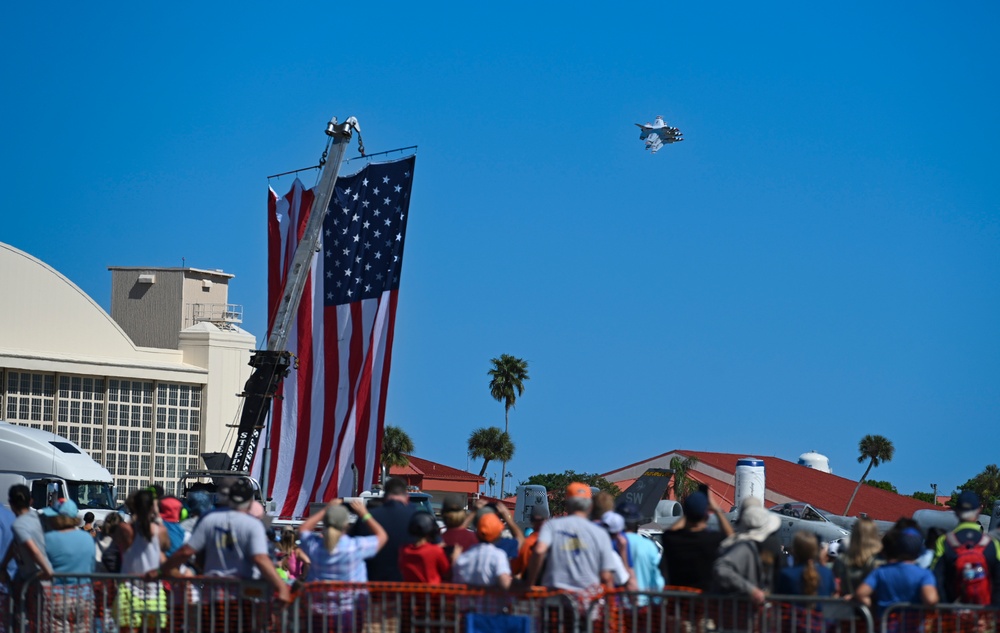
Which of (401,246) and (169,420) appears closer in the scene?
(401,246)

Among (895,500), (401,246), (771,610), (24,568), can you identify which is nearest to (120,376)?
(401,246)

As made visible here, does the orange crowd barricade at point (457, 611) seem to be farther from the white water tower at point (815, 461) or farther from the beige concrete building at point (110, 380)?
the white water tower at point (815, 461)

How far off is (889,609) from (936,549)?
1.95 m

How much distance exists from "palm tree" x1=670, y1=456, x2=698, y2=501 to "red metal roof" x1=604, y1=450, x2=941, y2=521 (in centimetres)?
38

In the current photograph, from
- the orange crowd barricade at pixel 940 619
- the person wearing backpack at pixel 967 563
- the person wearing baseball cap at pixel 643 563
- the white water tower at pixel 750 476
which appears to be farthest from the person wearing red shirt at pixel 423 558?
the white water tower at pixel 750 476

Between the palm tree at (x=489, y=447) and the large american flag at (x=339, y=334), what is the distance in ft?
185

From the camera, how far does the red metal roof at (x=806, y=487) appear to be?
80.4m

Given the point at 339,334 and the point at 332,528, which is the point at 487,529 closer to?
the point at 332,528

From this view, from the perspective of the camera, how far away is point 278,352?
35.6 metres

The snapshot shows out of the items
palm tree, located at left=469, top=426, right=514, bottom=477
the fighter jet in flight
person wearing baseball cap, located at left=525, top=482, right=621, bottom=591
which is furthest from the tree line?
person wearing baseball cap, located at left=525, top=482, right=621, bottom=591

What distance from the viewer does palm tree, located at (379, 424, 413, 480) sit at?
272 ft

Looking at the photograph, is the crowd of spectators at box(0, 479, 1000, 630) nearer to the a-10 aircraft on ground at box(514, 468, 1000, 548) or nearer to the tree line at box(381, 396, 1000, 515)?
the a-10 aircraft on ground at box(514, 468, 1000, 548)

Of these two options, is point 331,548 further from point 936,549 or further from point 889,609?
point 936,549

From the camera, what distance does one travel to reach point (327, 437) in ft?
112
